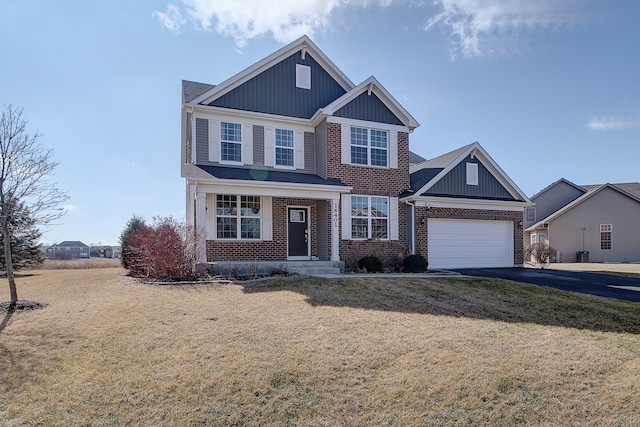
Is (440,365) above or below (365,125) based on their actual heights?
below

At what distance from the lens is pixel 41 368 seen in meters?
4.77

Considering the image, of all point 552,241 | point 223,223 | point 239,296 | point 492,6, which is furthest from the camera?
point 552,241

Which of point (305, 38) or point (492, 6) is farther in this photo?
point (305, 38)

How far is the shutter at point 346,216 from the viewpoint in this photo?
14781 millimetres

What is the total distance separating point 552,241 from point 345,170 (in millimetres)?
19840

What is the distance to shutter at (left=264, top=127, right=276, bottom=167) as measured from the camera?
1496 cm

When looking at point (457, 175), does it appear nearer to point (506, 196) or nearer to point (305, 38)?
point (506, 196)

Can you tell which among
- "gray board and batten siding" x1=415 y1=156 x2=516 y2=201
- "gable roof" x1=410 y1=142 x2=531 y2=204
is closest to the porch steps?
"gable roof" x1=410 y1=142 x2=531 y2=204

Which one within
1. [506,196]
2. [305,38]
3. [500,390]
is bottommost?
[500,390]

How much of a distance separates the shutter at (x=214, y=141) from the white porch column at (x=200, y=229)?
249cm

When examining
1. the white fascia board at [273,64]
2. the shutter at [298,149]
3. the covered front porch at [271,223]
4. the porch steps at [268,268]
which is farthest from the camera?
the shutter at [298,149]

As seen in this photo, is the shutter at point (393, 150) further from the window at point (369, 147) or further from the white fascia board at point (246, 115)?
the white fascia board at point (246, 115)

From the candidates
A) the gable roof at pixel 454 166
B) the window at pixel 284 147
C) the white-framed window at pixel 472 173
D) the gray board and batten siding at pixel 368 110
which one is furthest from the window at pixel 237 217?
Answer: the white-framed window at pixel 472 173

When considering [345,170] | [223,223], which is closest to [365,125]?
[345,170]
